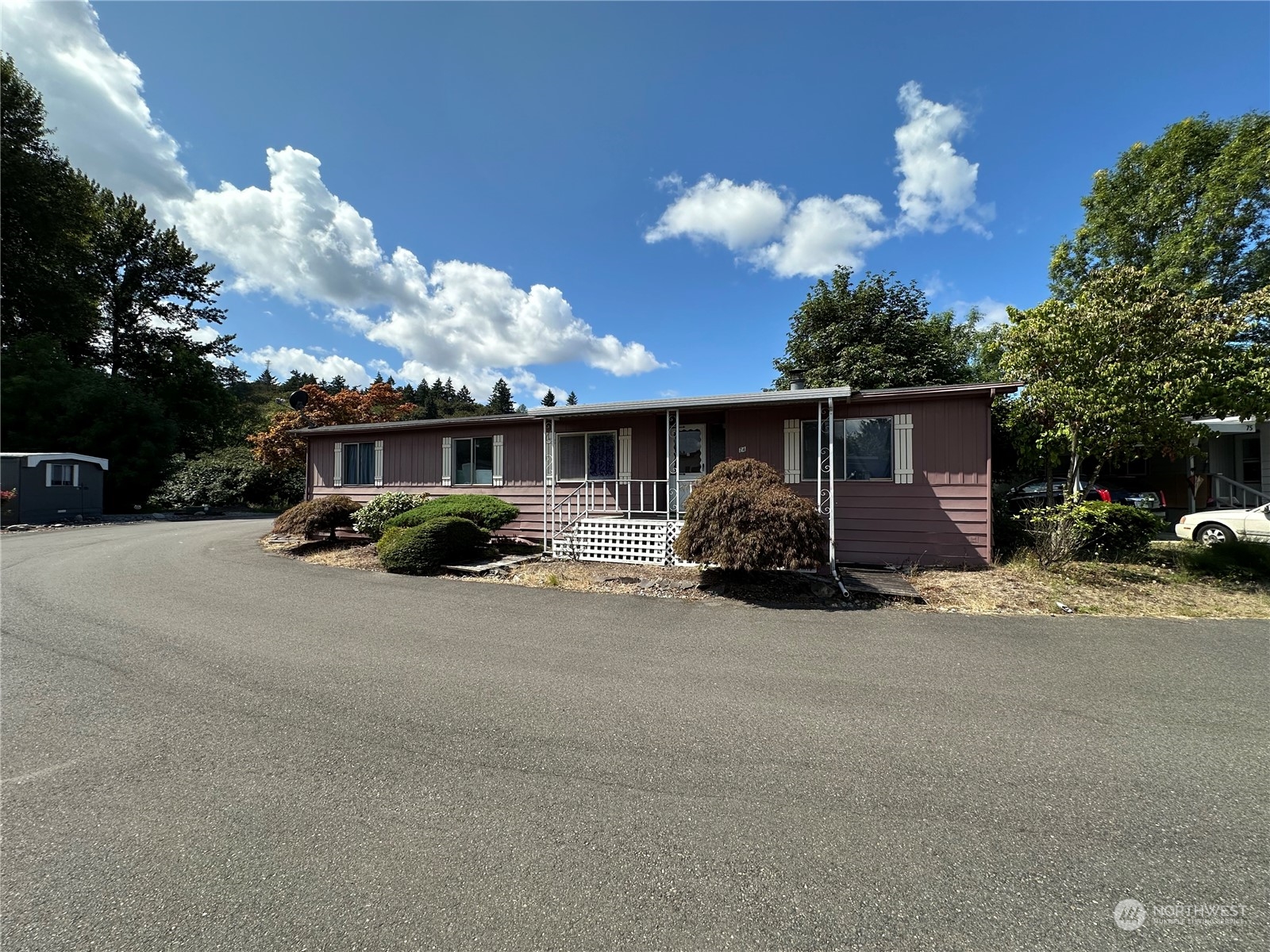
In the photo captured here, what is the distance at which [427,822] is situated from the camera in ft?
7.63

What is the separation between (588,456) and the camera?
1162cm

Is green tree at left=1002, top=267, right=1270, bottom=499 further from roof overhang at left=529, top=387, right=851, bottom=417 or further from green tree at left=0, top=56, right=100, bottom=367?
green tree at left=0, top=56, right=100, bottom=367

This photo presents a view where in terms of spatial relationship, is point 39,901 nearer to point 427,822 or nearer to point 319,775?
point 319,775

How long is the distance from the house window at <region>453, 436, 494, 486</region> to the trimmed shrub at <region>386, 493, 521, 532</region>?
5.63 feet

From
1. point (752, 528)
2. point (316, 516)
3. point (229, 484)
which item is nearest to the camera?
point (752, 528)

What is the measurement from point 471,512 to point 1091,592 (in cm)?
1010

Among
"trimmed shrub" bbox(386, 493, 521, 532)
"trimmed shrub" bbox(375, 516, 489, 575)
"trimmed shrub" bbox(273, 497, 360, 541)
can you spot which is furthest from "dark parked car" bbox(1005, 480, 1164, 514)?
"trimmed shrub" bbox(273, 497, 360, 541)

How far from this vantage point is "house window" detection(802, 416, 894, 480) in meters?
9.03

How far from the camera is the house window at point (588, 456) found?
11.5 meters

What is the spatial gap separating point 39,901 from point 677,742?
2733mm

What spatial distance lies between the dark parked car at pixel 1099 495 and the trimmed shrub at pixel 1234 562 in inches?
135

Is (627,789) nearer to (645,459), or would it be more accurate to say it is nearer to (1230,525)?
(645,459)

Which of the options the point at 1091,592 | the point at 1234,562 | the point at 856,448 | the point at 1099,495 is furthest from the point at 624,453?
the point at 1099,495

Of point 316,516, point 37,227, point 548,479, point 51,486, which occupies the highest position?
point 37,227
